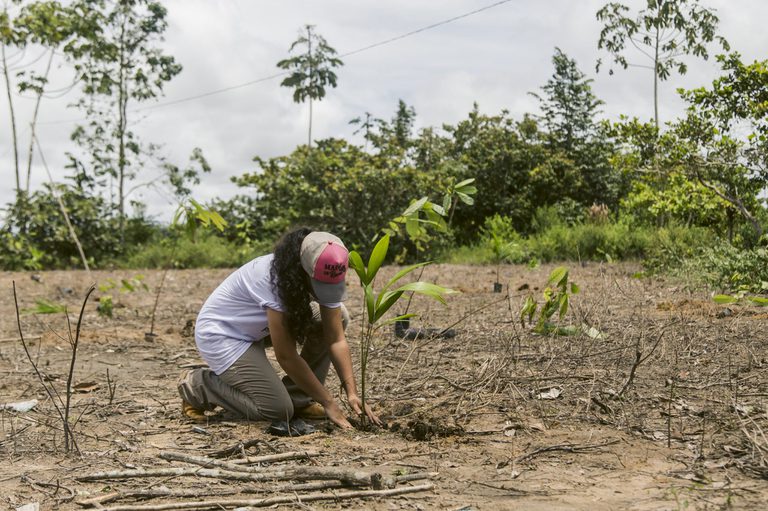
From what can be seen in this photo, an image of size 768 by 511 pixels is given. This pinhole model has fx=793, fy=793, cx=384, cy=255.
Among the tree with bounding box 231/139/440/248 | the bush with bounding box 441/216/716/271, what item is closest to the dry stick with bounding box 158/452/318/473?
the bush with bounding box 441/216/716/271

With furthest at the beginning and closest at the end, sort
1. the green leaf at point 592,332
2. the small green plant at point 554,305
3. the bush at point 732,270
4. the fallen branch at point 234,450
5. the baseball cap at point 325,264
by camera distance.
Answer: the bush at point 732,270 → the green leaf at point 592,332 → the small green plant at point 554,305 → the baseball cap at point 325,264 → the fallen branch at point 234,450

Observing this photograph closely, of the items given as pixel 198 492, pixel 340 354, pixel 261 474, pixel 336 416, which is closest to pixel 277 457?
pixel 261 474

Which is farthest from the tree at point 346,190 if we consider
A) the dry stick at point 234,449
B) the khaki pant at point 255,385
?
the dry stick at point 234,449

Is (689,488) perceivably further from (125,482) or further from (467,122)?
(467,122)

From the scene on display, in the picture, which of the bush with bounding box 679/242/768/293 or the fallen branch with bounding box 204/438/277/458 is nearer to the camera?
the fallen branch with bounding box 204/438/277/458

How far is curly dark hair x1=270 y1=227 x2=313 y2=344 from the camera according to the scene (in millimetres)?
3186

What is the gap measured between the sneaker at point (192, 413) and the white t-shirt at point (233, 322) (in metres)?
0.22

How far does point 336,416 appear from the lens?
10.7 ft

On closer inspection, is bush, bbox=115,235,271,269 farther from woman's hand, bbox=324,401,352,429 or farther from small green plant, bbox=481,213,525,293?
woman's hand, bbox=324,401,352,429

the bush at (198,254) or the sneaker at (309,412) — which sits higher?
the bush at (198,254)

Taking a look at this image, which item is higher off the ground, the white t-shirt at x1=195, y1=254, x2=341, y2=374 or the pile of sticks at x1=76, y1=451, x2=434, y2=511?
the white t-shirt at x1=195, y1=254, x2=341, y2=374

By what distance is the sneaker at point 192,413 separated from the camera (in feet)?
11.8

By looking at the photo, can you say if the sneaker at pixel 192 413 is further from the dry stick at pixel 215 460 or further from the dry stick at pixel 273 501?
the dry stick at pixel 273 501

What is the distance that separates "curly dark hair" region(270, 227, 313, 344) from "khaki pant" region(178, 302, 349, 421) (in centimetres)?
30
